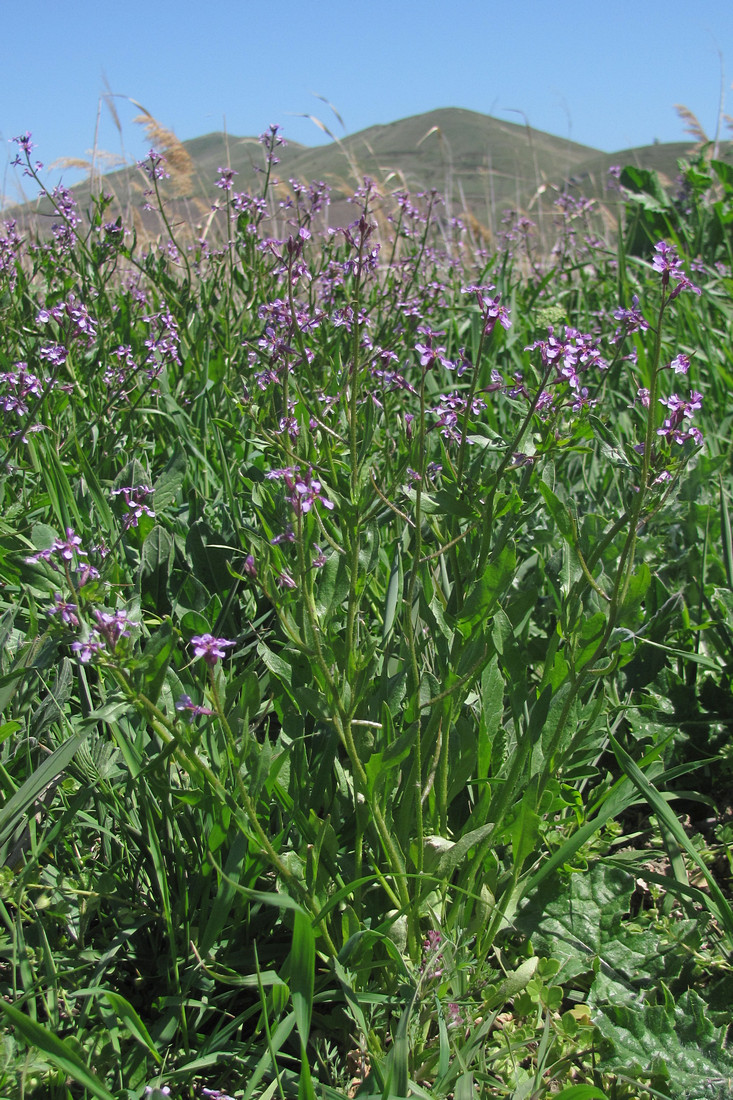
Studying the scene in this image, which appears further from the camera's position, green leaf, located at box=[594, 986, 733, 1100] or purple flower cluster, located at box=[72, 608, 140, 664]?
green leaf, located at box=[594, 986, 733, 1100]

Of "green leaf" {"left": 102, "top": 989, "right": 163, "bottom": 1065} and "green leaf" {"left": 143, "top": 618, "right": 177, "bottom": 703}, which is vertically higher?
"green leaf" {"left": 143, "top": 618, "right": 177, "bottom": 703}

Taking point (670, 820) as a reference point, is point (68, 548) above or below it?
above

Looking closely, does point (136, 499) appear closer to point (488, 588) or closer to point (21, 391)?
point (21, 391)

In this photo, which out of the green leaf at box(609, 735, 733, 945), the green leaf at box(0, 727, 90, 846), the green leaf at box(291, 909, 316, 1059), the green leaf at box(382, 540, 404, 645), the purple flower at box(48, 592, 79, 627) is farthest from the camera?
the green leaf at box(382, 540, 404, 645)

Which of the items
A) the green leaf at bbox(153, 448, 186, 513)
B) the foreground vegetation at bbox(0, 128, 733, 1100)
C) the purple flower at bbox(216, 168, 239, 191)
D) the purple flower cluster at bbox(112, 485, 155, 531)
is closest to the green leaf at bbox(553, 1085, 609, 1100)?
the foreground vegetation at bbox(0, 128, 733, 1100)

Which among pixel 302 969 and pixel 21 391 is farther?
pixel 21 391

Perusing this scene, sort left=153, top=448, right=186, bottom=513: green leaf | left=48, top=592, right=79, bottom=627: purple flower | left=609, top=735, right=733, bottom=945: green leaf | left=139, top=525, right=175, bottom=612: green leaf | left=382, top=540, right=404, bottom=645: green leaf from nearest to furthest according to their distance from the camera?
1. left=48, top=592, right=79, bottom=627: purple flower
2. left=609, top=735, right=733, bottom=945: green leaf
3. left=382, top=540, right=404, bottom=645: green leaf
4. left=139, top=525, right=175, bottom=612: green leaf
5. left=153, top=448, right=186, bottom=513: green leaf

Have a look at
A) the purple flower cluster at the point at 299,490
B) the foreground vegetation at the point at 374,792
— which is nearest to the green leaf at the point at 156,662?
the foreground vegetation at the point at 374,792

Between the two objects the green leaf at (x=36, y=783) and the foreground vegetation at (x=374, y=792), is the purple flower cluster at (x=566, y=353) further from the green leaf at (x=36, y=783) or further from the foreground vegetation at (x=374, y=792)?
the green leaf at (x=36, y=783)

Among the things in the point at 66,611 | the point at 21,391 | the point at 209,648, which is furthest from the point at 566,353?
the point at 21,391

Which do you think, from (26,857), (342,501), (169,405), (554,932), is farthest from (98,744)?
(169,405)

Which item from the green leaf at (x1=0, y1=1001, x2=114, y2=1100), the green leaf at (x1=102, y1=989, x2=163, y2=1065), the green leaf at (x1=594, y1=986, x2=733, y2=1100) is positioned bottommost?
the green leaf at (x1=594, y1=986, x2=733, y2=1100)

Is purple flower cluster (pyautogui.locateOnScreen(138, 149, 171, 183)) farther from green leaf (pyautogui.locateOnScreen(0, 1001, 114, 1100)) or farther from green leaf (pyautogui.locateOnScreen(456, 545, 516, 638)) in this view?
green leaf (pyautogui.locateOnScreen(0, 1001, 114, 1100))

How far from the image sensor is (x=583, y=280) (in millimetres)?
4660
